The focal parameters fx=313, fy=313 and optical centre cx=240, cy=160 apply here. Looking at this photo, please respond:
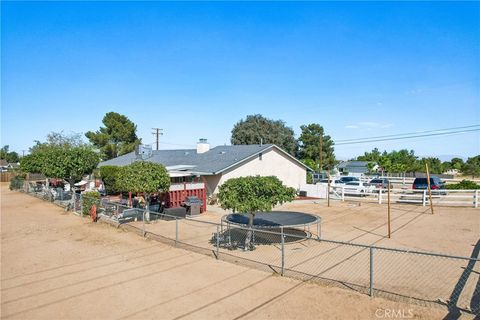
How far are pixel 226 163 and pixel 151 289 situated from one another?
16.8 meters

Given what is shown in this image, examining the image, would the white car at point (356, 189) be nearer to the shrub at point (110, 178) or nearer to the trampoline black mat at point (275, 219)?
the trampoline black mat at point (275, 219)

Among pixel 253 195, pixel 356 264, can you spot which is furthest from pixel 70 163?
pixel 356 264

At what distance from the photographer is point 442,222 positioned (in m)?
16.1

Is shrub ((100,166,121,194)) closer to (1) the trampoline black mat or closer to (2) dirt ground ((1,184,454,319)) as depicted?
(2) dirt ground ((1,184,454,319))

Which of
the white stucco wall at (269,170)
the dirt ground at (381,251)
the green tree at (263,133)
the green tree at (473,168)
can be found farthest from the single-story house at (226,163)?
the green tree at (473,168)

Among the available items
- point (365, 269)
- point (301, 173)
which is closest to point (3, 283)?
point (365, 269)

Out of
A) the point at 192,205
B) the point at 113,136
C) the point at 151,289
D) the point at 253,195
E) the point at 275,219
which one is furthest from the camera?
the point at 113,136

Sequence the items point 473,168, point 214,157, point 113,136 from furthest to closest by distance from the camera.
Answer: point 473,168 → point 113,136 → point 214,157

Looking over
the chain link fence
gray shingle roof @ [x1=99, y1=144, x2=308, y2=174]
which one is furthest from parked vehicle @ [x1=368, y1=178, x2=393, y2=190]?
the chain link fence

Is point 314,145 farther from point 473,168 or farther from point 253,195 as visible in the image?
point 253,195

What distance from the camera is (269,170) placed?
28.0 meters

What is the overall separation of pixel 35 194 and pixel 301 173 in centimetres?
2429

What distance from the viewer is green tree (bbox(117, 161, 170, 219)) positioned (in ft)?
50.0

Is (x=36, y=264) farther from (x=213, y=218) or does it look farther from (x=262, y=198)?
(x=213, y=218)
